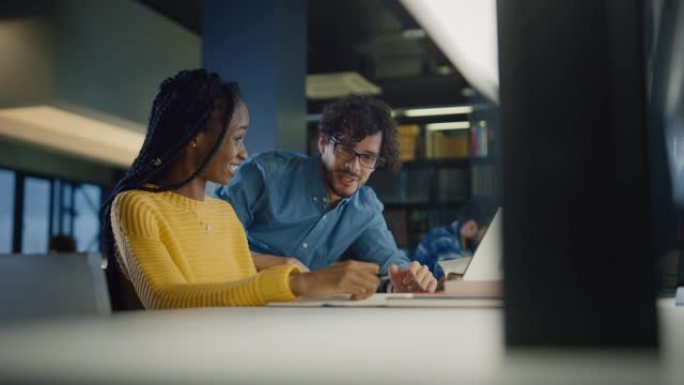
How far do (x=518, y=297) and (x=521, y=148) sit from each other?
6 centimetres

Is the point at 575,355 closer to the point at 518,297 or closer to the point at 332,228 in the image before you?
the point at 518,297

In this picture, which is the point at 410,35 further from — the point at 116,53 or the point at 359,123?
the point at 359,123

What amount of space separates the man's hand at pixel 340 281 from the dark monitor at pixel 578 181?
83 cm

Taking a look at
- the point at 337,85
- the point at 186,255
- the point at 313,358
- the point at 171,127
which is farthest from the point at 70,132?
the point at 313,358

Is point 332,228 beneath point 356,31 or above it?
beneath

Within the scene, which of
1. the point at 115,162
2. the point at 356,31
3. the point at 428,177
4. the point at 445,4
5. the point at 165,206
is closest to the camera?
the point at 445,4

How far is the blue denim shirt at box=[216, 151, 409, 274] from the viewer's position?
2441mm

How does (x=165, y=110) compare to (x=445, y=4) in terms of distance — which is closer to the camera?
(x=445, y=4)

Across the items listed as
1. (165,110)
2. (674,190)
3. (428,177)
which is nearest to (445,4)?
(165,110)

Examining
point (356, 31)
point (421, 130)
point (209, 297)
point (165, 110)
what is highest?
point (356, 31)

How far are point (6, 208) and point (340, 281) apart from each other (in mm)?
5881

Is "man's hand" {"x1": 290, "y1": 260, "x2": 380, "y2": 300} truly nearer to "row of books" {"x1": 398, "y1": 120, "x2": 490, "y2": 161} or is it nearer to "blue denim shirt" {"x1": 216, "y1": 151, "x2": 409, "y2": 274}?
"blue denim shirt" {"x1": 216, "y1": 151, "x2": 409, "y2": 274}

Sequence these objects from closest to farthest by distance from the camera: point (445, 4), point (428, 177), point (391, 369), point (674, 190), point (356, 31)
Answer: point (391, 369) → point (445, 4) → point (674, 190) → point (428, 177) → point (356, 31)

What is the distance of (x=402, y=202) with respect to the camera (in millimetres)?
4410
